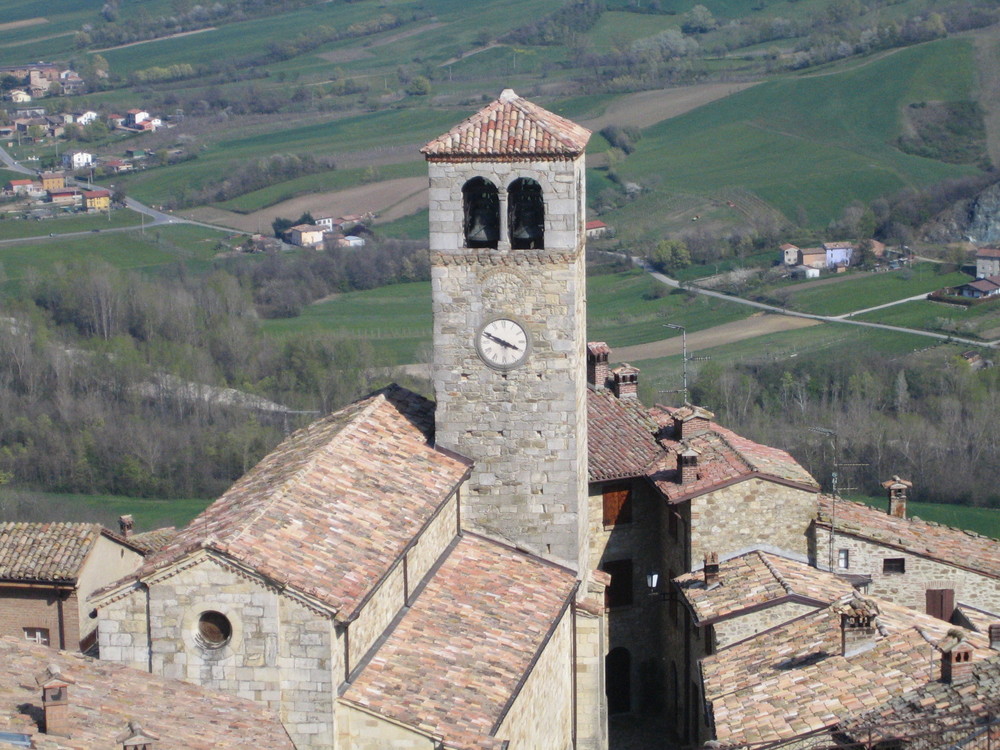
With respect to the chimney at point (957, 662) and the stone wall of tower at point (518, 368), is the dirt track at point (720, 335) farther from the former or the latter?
the chimney at point (957, 662)

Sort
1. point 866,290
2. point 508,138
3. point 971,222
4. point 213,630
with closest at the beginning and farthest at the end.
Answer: point 213,630
point 508,138
point 866,290
point 971,222

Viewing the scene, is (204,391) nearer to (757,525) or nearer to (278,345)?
(278,345)

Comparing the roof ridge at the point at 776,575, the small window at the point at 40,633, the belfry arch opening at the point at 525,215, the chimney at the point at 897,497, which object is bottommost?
the small window at the point at 40,633

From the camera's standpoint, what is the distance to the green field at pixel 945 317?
259ft

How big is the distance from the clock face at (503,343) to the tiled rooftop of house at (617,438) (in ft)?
21.4

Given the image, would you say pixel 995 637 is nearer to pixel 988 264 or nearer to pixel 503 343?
pixel 503 343

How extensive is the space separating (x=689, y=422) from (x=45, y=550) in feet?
43.6

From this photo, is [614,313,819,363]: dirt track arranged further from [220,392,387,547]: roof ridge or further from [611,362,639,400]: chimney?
[220,392,387,547]: roof ridge

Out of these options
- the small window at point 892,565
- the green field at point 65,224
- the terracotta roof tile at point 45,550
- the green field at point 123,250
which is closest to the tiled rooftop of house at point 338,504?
the terracotta roof tile at point 45,550

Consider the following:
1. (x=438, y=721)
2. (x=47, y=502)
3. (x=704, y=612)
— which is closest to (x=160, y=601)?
(x=438, y=721)

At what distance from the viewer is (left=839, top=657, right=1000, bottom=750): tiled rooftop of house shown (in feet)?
65.6

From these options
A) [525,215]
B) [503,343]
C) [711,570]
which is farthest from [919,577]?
[525,215]

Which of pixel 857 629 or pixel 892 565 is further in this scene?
pixel 892 565

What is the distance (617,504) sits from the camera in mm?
35344
